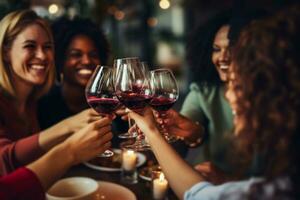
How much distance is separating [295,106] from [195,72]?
0.97 m

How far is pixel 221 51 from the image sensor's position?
4.83 ft

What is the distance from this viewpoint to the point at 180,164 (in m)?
0.83

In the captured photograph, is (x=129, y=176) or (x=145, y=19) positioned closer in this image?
(x=129, y=176)

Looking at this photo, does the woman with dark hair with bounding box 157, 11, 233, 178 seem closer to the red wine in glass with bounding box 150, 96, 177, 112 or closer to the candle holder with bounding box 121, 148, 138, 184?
the candle holder with bounding box 121, 148, 138, 184

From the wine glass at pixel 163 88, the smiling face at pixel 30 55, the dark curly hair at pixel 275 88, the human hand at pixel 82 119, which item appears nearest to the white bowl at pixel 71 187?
the human hand at pixel 82 119

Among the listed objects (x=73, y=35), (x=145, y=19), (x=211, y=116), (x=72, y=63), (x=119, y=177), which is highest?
(x=145, y=19)

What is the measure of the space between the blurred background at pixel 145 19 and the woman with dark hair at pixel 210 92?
0.45ft

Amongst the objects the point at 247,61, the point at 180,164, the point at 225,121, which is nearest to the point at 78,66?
the point at 225,121

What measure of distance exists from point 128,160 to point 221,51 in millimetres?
569

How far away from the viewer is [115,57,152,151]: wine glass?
0.94m

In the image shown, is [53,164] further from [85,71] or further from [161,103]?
[85,71]

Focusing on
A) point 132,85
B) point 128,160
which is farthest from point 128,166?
point 132,85

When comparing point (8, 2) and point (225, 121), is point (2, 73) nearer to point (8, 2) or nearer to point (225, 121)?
point (8, 2)

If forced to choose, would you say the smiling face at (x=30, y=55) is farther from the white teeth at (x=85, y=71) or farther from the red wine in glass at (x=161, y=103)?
the red wine in glass at (x=161, y=103)
